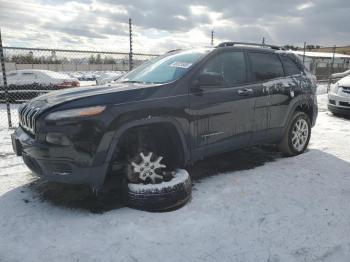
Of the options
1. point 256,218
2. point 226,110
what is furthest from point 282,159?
point 256,218

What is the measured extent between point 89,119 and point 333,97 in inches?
316

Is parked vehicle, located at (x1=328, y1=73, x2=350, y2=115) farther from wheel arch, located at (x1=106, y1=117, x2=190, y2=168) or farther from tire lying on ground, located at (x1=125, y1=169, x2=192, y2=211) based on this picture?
tire lying on ground, located at (x1=125, y1=169, x2=192, y2=211)

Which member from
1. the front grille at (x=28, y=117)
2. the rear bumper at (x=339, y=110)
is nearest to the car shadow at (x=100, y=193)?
the front grille at (x=28, y=117)

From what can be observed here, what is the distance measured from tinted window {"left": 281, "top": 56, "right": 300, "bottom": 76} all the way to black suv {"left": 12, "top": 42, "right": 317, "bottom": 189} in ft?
0.06

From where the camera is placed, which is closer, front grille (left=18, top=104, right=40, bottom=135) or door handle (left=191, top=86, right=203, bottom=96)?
front grille (left=18, top=104, right=40, bottom=135)

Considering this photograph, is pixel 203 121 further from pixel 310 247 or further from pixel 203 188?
pixel 310 247

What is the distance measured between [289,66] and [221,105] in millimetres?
1897

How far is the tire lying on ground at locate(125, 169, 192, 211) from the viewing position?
3600 mm

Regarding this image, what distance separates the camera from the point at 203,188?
14.1 feet

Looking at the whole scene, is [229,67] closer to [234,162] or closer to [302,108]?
[234,162]

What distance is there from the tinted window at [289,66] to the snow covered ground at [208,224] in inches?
64.3

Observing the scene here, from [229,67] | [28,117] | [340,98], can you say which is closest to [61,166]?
[28,117]

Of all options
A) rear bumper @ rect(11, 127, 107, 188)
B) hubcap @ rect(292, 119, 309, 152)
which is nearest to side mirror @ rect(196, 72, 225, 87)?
rear bumper @ rect(11, 127, 107, 188)

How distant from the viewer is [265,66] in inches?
201
